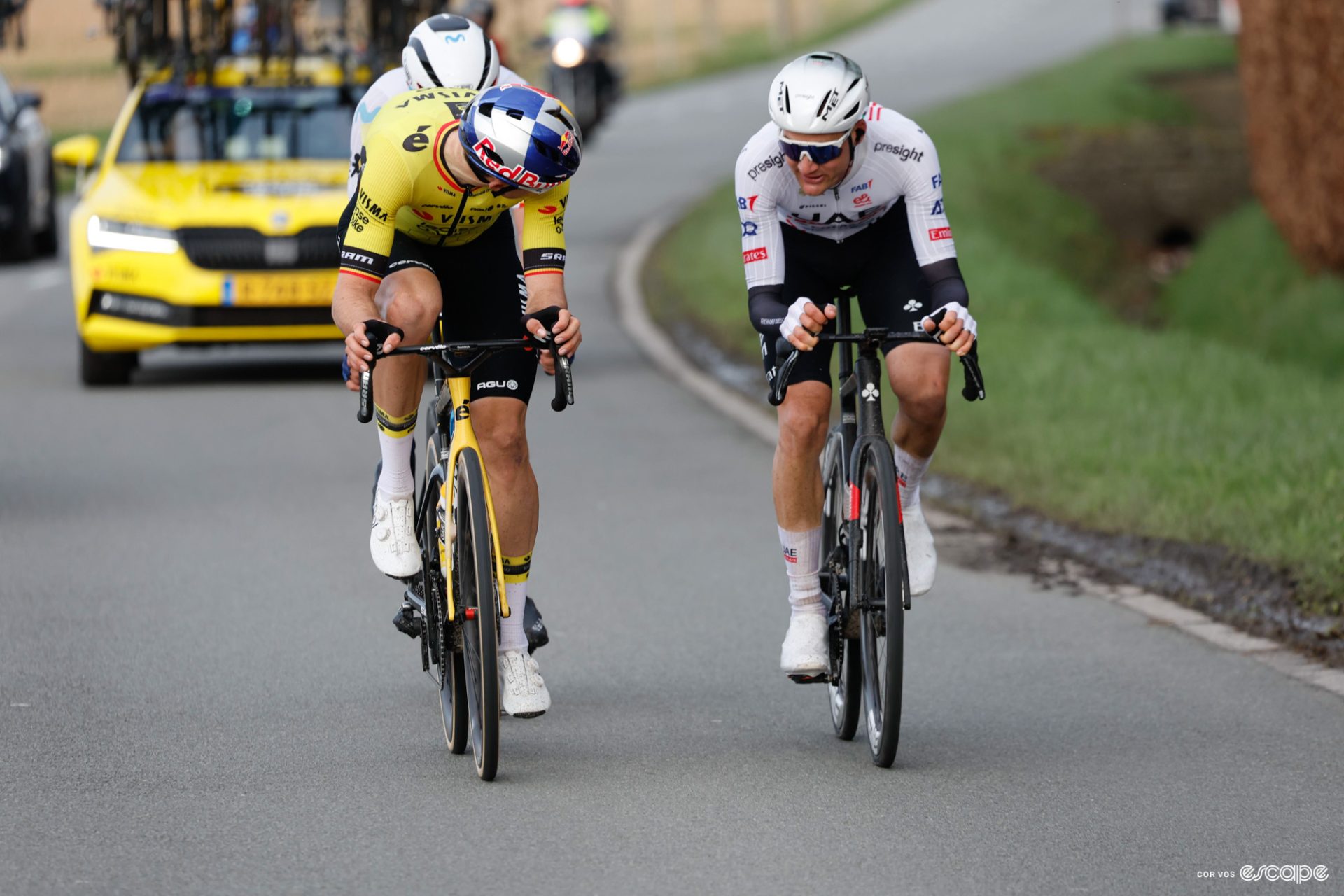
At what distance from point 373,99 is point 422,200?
2.42 ft

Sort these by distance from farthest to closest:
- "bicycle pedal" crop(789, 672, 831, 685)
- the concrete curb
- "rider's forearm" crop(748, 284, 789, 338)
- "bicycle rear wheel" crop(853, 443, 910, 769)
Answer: the concrete curb < "bicycle pedal" crop(789, 672, 831, 685) < "rider's forearm" crop(748, 284, 789, 338) < "bicycle rear wheel" crop(853, 443, 910, 769)

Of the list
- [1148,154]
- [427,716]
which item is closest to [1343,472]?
[427,716]

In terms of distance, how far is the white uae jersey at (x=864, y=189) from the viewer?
6504 millimetres

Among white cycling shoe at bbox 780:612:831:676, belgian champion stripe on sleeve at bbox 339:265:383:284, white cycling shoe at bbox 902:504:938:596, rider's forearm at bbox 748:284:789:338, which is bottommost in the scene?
white cycling shoe at bbox 780:612:831:676

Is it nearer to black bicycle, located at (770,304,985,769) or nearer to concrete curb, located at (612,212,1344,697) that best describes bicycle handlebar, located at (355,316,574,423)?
black bicycle, located at (770,304,985,769)

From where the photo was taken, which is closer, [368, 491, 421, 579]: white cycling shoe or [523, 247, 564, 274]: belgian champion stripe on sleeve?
[523, 247, 564, 274]: belgian champion stripe on sleeve

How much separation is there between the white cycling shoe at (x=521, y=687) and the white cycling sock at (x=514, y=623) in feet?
0.06

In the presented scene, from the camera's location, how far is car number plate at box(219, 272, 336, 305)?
14.4 meters

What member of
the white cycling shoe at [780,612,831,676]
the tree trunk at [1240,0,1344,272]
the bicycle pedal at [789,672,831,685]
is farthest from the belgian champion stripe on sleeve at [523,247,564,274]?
the tree trunk at [1240,0,1344,272]

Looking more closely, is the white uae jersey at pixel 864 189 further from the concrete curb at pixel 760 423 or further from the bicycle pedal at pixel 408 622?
the concrete curb at pixel 760 423

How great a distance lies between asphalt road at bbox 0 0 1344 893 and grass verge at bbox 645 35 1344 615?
3.64 ft

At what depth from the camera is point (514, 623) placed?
6.40 metres

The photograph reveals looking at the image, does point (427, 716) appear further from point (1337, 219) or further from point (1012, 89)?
point (1012, 89)

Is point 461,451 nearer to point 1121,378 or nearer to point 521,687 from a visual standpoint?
point 521,687
